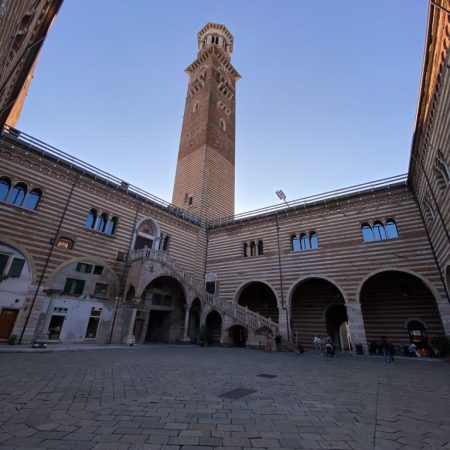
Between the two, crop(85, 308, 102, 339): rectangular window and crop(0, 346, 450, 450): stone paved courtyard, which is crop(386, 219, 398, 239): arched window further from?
crop(85, 308, 102, 339): rectangular window

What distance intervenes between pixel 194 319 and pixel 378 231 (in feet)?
56.8

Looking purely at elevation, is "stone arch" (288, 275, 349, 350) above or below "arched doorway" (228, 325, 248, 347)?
above

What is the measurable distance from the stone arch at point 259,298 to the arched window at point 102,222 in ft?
42.2

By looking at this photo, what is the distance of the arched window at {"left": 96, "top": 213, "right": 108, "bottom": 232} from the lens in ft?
64.0

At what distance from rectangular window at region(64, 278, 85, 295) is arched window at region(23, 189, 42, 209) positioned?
5.45m

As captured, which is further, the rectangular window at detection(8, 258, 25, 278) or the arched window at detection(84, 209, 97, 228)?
the arched window at detection(84, 209, 97, 228)

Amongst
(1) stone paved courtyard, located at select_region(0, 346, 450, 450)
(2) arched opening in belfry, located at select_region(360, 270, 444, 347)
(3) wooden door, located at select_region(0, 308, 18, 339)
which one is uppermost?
(2) arched opening in belfry, located at select_region(360, 270, 444, 347)

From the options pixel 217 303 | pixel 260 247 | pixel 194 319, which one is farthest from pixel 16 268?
pixel 260 247

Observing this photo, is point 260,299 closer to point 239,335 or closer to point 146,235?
point 239,335

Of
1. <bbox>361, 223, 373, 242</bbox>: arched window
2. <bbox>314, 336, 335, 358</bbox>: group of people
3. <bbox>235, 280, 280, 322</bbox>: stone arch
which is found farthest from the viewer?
<bbox>235, 280, 280, 322</bbox>: stone arch

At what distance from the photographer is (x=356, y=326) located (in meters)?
17.0

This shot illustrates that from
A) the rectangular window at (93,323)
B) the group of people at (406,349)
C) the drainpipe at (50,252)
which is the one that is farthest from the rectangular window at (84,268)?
the group of people at (406,349)

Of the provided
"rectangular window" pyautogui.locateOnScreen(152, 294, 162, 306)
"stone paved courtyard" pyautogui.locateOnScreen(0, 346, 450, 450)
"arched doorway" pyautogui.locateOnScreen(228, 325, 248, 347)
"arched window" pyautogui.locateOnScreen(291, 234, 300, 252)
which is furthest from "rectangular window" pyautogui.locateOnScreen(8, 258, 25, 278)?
"arched window" pyautogui.locateOnScreen(291, 234, 300, 252)

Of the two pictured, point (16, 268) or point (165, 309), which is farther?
point (165, 309)
